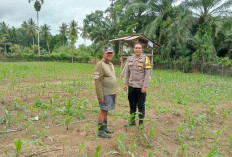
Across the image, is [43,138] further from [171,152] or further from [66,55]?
[66,55]

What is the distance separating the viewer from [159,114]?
461cm

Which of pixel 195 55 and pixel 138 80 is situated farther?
pixel 195 55

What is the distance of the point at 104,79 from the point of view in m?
3.17

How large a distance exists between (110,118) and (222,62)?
15.9m

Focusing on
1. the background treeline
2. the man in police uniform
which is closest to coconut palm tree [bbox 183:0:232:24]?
the background treeline

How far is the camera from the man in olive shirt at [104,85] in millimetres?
3055

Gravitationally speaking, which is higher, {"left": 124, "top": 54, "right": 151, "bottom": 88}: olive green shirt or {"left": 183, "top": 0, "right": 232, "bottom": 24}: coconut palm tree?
{"left": 183, "top": 0, "right": 232, "bottom": 24}: coconut palm tree

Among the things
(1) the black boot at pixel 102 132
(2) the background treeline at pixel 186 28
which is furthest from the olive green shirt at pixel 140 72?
(2) the background treeline at pixel 186 28

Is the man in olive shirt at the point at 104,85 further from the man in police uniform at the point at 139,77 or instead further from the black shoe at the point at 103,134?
the man in police uniform at the point at 139,77

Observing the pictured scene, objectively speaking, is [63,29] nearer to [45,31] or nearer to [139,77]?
[45,31]

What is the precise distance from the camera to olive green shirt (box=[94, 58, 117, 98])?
3045 mm

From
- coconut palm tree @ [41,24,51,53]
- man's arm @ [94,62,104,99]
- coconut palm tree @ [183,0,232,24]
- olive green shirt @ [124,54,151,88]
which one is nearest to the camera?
man's arm @ [94,62,104,99]

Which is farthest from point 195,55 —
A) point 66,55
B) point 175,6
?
point 66,55

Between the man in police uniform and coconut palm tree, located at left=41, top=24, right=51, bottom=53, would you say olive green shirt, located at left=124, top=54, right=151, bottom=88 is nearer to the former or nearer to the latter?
the man in police uniform
